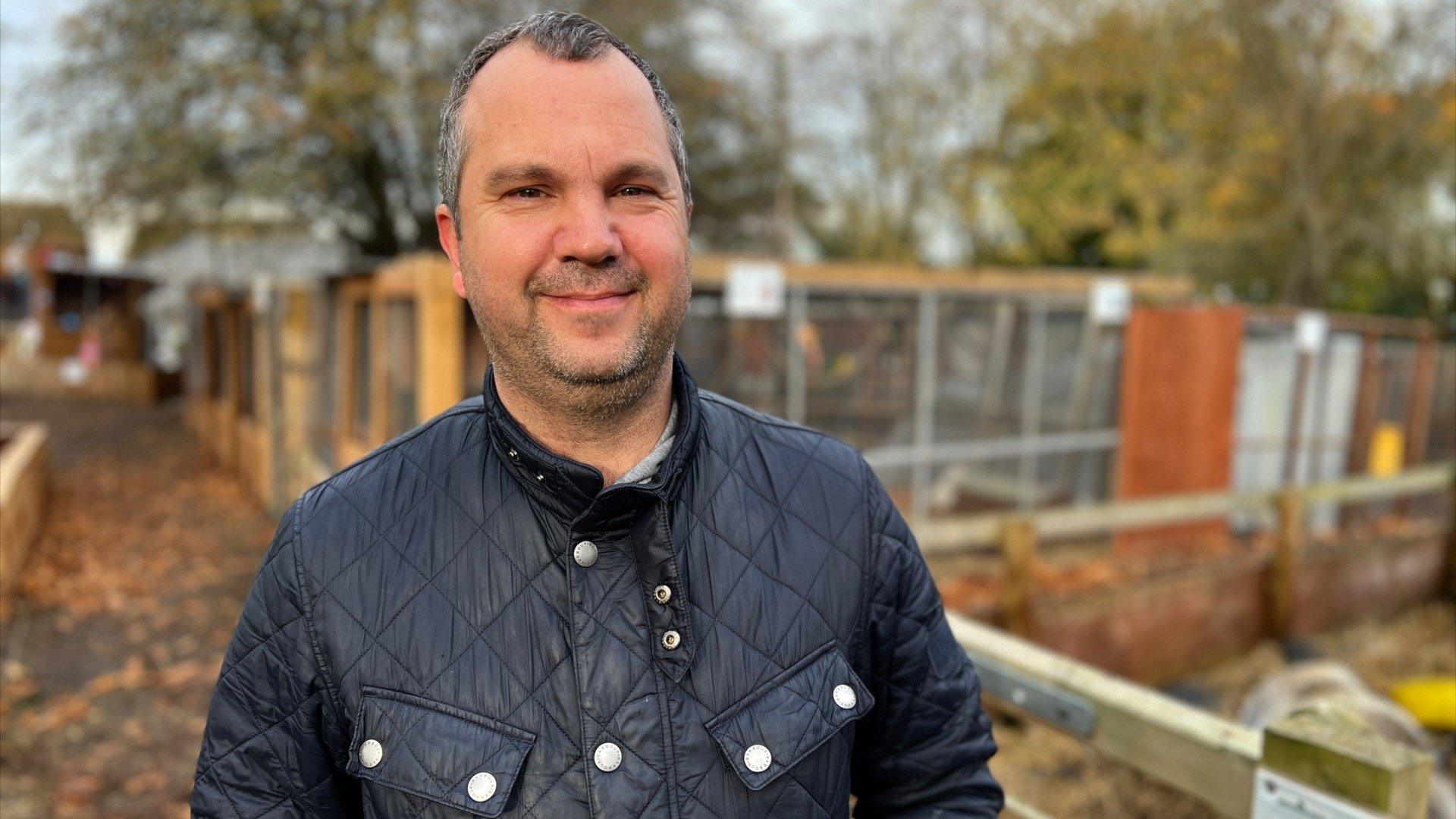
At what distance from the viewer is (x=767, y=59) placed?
1438cm

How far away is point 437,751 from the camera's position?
126cm

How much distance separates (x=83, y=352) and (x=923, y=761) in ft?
72.0

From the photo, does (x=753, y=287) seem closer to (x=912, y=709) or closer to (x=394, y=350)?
(x=394, y=350)

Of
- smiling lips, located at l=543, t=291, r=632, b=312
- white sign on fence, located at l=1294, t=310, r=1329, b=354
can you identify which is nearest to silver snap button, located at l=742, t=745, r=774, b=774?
smiling lips, located at l=543, t=291, r=632, b=312

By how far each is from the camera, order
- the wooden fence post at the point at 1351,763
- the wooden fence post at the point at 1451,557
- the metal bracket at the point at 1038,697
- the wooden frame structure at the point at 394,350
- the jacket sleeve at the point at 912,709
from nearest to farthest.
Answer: the jacket sleeve at the point at 912,709 → the wooden fence post at the point at 1351,763 → the metal bracket at the point at 1038,697 → the wooden frame structure at the point at 394,350 → the wooden fence post at the point at 1451,557

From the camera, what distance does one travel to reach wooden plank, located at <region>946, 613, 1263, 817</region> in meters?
2.00

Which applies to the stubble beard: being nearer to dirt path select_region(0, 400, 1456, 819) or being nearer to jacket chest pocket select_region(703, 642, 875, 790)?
jacket chest pocket select_region(703, 642, 875, 790)

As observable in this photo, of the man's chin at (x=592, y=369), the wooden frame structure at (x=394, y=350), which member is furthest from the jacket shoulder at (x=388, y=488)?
the wooden frame structure at (x=394, y=350)

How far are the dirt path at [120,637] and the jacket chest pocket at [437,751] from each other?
3.70 metres

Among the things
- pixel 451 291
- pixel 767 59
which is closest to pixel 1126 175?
pixel 767 59

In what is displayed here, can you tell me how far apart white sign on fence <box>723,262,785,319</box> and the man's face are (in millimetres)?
5013

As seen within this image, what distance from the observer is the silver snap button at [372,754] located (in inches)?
50.0

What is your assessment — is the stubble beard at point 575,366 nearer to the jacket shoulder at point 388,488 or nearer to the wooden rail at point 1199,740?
the jacket shoulder at point 388,488

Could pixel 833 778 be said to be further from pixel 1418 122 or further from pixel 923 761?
pixel 1418 122
